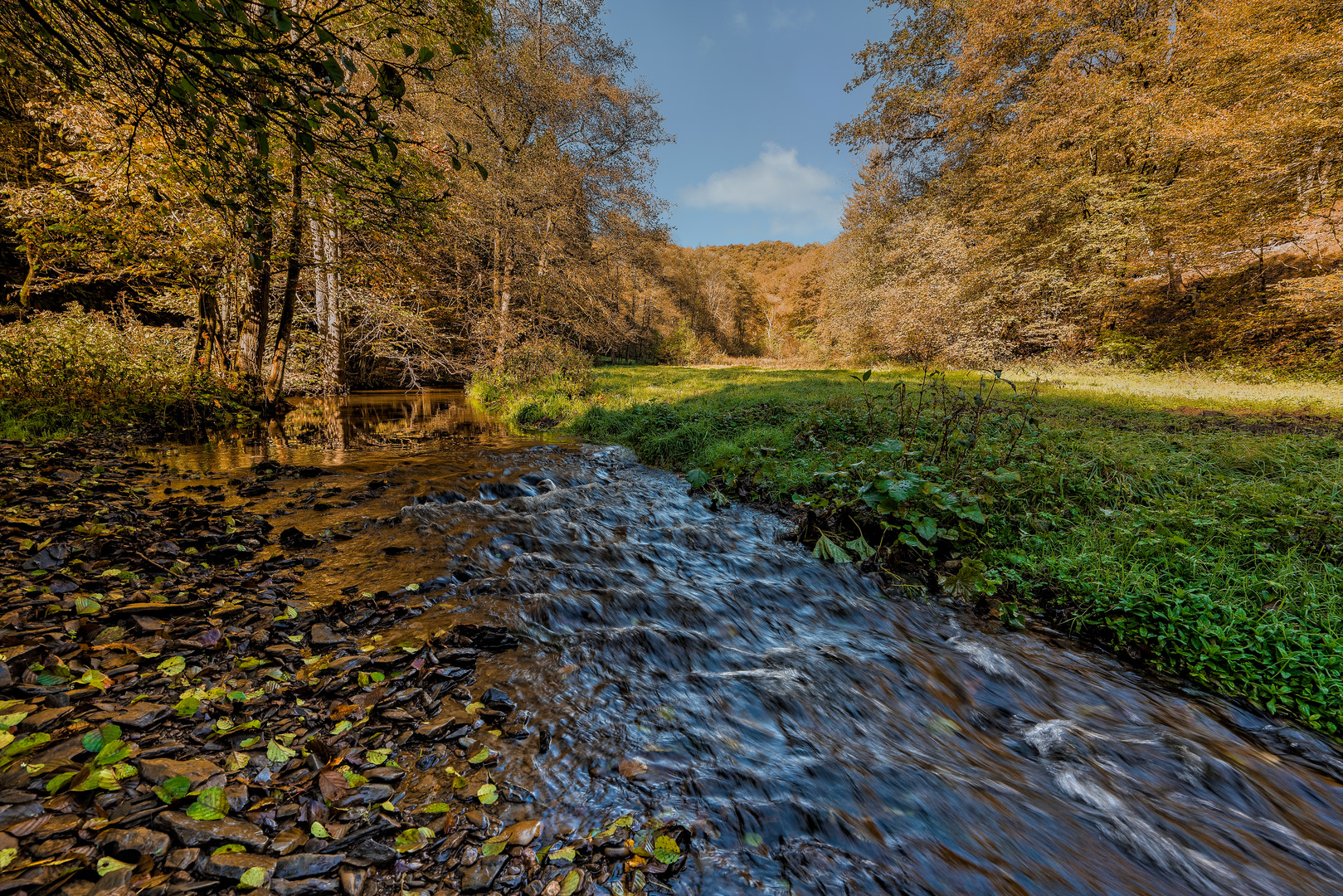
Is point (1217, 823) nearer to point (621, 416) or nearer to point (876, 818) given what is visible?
point (876, 818)

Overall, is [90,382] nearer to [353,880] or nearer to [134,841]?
[134,841]

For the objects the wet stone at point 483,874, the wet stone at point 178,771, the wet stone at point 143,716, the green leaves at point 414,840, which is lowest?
the wet stone at point 483,874

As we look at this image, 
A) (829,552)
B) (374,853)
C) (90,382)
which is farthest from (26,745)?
(90,382)

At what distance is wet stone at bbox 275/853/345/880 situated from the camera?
1.55m

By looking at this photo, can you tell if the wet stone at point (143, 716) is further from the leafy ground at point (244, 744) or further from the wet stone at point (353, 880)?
the wet stone at point (353, 880)

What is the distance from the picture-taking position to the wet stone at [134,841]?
1513mm

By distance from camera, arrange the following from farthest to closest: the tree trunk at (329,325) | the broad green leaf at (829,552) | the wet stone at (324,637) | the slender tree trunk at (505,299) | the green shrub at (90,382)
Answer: the slender tree trunk at (505,299) < the tree trunk at (329,325) < the green shrub at (90,382) < the broad green leaf at (829,552) < the wet stone at (324,637)

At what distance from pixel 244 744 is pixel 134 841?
49 cm

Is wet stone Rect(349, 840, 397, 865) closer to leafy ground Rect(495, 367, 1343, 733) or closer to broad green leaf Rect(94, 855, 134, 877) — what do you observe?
broad green leaf Rect(94, 855, 134, 877)

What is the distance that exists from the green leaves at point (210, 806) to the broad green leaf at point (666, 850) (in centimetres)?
158

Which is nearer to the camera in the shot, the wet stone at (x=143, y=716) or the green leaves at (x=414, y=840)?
the green leaves at (x=414, y=840)

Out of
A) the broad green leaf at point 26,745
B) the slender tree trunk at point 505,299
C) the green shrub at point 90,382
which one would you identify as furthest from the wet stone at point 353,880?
the slender tree trunk at point 505,299

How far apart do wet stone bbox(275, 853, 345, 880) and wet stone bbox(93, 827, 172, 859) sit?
1.20 feet

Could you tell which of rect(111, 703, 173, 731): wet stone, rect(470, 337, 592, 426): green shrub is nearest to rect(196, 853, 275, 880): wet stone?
rect(111, 703, 173, 731): wet stone
